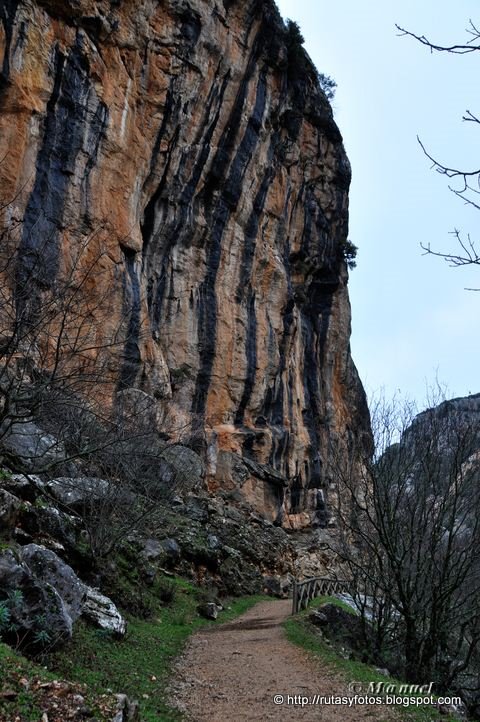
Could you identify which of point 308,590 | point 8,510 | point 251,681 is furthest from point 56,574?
point 308,590

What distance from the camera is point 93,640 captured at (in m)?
8.30

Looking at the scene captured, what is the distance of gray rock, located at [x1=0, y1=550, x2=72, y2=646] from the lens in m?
6.54

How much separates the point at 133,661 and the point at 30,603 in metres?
2.64

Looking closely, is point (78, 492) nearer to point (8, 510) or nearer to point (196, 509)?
point (8, 510)

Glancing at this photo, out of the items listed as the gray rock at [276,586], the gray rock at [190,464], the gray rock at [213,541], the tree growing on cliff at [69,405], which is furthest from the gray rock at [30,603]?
the gray rock at [276,586]

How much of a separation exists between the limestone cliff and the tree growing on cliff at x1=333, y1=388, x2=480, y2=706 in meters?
2.45

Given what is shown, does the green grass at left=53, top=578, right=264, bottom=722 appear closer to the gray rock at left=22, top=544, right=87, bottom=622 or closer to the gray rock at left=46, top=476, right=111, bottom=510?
the gray rock at left=22, top=544, right=87, bottom=622

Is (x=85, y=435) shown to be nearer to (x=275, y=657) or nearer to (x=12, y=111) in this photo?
(x=275, y=657)

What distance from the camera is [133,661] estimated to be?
8586 millimetres

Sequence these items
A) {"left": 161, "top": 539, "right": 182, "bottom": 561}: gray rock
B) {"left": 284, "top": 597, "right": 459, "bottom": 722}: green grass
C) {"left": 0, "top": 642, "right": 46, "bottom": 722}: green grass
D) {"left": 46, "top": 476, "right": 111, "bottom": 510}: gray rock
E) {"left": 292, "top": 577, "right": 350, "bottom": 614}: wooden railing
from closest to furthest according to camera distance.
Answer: {"left": 0, "top": 642, "right": 46, "bottom": 722}: green grass, {"left": 284, "top": 597, "right": 459, "bottom": 722}: green grass, {"left": 46, "top": 476, "right": 111, "bottom": 510}: gray rock, {"left": 292, "top": 577, "right": 350, "bottom": 614}: wooden railing, {"left": 161, "top": 539, "right": 182, "bottom": 561}: gray rock

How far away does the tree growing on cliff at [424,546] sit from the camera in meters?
11.5

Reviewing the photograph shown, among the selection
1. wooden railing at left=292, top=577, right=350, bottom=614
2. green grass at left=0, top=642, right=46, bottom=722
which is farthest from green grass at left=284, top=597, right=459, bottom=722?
green grass at left=0, top=642, right=46, bottom=722

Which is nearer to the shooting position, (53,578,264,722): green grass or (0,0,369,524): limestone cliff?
(53,578,264,722): green grass

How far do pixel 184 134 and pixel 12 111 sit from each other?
28.2 ft
